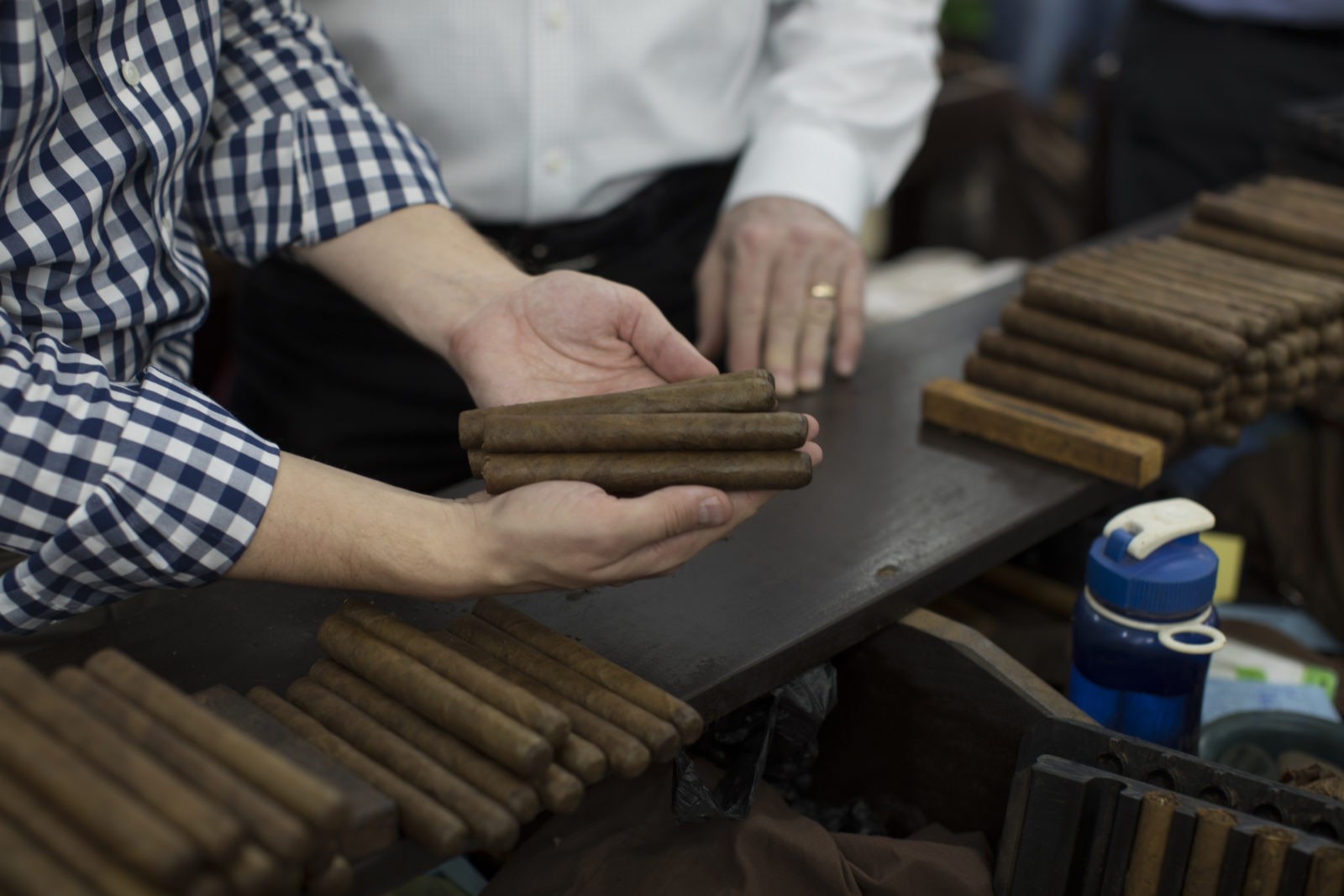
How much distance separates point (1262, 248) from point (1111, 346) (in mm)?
636

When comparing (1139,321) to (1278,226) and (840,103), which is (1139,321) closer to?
(1278,226)

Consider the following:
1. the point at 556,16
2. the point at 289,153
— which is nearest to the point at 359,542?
the point at 289,153

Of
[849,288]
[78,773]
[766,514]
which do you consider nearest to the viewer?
[78,773]

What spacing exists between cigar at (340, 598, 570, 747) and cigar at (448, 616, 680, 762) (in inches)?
2.5

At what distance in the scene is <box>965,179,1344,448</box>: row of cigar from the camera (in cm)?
174

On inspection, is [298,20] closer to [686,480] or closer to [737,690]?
[686,480]

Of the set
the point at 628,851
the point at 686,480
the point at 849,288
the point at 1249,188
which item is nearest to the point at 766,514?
the point at 686,480

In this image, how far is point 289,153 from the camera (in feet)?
5.46

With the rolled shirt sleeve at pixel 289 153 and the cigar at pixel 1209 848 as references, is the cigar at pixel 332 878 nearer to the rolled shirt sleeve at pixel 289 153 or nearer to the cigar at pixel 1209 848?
the cigar at pixel 1209 848

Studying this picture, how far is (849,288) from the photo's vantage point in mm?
2162

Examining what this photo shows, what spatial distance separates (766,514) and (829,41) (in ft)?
4.16

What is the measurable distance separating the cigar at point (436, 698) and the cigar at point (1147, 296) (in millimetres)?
1273

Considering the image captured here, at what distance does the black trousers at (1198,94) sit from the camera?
10.7ft

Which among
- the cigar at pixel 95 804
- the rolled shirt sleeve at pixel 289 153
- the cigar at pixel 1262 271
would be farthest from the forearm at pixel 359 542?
the cigar at pixel 1262 271
